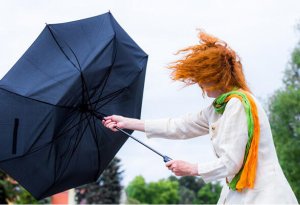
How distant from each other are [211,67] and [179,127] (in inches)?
26.4

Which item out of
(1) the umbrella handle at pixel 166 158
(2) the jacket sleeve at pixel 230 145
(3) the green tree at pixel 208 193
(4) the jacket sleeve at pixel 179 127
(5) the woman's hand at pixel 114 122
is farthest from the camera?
(3) the green tree at pixel 208 193

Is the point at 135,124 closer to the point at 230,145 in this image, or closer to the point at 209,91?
the point at 209,91

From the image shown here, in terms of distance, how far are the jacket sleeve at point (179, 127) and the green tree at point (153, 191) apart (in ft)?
298

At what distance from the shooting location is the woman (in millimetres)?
3852

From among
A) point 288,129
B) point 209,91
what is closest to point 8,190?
point 209,91

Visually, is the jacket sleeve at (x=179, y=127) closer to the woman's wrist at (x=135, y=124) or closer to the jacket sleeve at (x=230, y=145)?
the woman's wrist at (x=135, y=124)

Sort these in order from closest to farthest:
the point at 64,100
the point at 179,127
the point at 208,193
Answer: the point at 179,127
the point at 64,100
the point at 208,193

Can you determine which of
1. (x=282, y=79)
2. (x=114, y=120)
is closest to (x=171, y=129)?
(x=114, y=120)

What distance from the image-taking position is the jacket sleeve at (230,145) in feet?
12.6

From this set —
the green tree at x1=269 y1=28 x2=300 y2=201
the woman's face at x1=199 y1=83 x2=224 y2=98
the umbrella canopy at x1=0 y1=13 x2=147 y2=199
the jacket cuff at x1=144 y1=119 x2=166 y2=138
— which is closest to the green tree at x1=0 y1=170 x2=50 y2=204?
the umbrella canopy at x1=0 y1=13 x2=147 y2=199

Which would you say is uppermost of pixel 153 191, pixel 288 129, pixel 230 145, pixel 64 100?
pixel 288 129

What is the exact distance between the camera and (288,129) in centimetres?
3875

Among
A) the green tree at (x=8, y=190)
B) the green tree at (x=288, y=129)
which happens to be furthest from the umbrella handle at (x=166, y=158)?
the green tree at (x=288, y=129)

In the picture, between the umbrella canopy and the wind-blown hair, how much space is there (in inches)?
40.4
